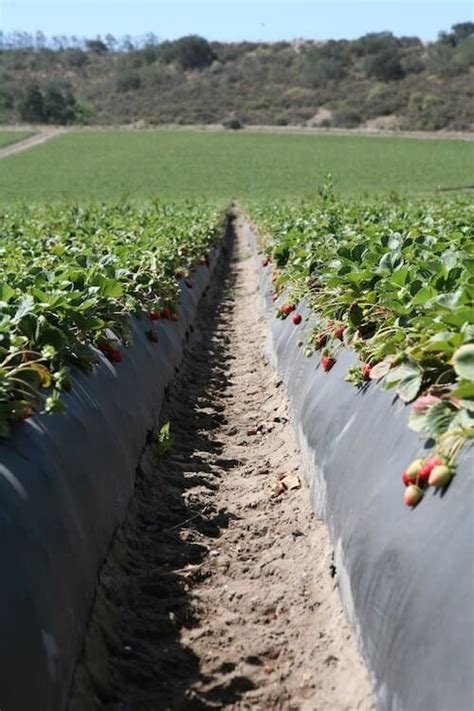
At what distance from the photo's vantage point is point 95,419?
471 centimetres

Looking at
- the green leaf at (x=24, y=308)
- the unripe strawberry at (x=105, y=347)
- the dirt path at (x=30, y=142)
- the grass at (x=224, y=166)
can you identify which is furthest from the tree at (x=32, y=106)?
the green leaf at (x=24, y=308)

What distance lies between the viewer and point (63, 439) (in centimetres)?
411

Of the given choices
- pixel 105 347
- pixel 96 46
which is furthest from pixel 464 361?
pixel 96 46

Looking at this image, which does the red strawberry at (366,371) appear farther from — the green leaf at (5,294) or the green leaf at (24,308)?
the green leaf at (5,294)

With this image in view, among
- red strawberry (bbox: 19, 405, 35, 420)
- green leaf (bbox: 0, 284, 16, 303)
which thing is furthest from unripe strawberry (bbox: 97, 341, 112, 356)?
red strawberry (bbox: 19, 405, 35, 420)

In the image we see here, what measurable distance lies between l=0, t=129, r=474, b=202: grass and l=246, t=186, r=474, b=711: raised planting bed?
33067 mm

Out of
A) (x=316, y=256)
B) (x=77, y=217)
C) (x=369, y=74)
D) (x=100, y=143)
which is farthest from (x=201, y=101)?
(x=316, y=256)

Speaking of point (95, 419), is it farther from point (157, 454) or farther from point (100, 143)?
point (100, 143)

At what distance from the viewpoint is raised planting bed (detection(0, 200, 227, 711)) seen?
3059 millimetres

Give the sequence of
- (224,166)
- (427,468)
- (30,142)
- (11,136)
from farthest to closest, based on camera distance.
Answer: (11,136) → (30,142) → (224,166) → (427,468)

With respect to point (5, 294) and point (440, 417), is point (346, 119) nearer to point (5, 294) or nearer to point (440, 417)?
point (5, 294)

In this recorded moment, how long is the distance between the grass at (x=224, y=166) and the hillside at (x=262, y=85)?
19239 mm

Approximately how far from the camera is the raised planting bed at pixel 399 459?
8.95 ft

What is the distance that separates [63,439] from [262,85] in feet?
361
